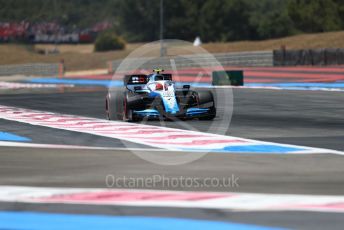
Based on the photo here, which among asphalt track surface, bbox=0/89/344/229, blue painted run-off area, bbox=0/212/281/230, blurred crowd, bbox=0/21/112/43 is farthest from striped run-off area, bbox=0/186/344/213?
blurred crowd, bbox=0/21/112/43

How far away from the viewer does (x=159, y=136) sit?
49.4 feet

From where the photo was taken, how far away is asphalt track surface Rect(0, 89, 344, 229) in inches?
307

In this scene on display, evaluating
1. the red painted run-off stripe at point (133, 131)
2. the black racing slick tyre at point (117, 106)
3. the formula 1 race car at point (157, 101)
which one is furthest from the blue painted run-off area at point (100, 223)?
the black racing slick tyre at point (117, 106)

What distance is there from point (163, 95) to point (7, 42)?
196 ft

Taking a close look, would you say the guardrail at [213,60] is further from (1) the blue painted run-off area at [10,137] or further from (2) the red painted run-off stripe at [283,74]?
(1) the blue painted run-off area at [10,137]

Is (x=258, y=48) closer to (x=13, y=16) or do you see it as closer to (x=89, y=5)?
(x=13, y=16)

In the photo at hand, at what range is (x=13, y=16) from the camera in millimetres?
78562

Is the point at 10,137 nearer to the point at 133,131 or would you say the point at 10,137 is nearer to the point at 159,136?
the point at 133,131

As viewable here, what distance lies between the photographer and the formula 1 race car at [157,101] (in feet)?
60.1

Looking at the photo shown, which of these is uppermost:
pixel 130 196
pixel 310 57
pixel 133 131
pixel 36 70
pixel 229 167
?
pixel 130 196

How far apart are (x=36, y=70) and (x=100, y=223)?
52120 mm

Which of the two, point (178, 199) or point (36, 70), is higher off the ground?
point (178, 199)

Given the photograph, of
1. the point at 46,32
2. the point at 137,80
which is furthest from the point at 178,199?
the point at 46,32

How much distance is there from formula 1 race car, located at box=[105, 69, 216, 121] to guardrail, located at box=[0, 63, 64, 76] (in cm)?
3771
